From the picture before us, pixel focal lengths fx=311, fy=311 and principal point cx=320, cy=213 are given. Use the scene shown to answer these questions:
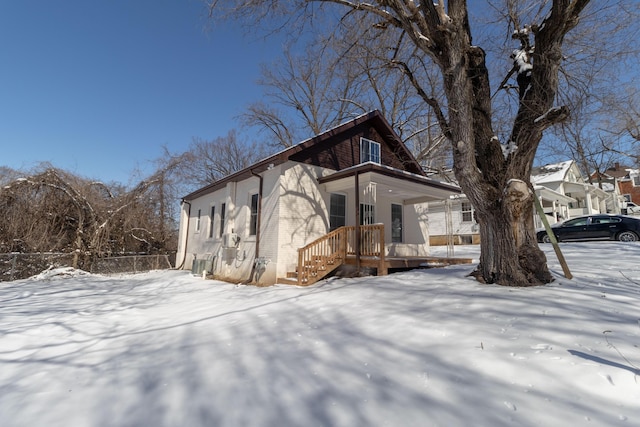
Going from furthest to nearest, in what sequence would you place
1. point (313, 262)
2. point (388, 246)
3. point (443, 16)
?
point (388, 246) → point (313, 262) → point (443, 16)

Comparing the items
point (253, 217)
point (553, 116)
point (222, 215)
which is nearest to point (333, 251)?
point (253, 217)

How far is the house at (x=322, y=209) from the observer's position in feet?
29.2

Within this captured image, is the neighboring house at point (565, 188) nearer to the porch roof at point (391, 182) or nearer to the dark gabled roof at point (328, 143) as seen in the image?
the dark gabled roof at point (328, 143)

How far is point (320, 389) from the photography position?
262 cm

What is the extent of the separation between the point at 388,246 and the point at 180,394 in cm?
948

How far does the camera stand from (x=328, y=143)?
419 inches

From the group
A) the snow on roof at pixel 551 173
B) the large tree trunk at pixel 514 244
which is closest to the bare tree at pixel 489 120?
the large tree trunk at pixel 514 244

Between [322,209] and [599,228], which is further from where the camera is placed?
[599,228]

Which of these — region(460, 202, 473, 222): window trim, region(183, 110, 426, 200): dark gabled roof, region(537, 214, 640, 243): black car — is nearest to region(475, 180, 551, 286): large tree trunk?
region(183, 110, 426, 200): dark gabled roof

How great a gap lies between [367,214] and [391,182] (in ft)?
6.34

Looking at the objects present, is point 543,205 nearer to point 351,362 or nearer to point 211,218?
point 211,218

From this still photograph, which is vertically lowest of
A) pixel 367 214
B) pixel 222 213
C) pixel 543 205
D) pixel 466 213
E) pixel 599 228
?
pixel 599 228

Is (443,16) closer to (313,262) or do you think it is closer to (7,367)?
(313,262)

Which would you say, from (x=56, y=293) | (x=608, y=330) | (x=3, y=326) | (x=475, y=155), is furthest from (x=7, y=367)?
(x=475, y=155)
